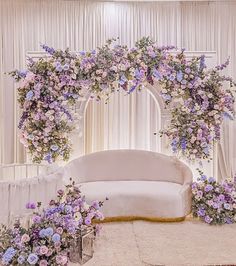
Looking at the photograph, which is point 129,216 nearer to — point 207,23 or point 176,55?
point 176,55

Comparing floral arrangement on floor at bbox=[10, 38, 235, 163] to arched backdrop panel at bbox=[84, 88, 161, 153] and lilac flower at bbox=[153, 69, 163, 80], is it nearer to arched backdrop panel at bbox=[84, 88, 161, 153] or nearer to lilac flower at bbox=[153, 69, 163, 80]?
lilac flower at bbox=[153, 69, 163, 80]

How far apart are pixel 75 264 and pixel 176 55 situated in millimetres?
2725

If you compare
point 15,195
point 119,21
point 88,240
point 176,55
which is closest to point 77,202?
point 88,240

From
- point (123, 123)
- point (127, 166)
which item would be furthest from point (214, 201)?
point (123, 123)

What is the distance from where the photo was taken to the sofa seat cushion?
173 inches

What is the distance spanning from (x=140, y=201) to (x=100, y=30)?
2868 mm

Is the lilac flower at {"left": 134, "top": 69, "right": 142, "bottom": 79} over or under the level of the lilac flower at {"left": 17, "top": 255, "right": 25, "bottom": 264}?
over

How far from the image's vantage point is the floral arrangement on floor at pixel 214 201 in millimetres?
4383

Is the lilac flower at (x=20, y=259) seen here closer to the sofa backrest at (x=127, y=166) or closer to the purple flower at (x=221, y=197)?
the sofa backrest at (x=127, y=166)

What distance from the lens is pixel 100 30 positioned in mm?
5969

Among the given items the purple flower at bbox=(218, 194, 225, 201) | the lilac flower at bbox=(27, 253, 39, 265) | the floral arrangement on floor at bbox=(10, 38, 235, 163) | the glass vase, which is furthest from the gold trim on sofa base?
the lilac flower at bbox=(27, 253, 39, 265)

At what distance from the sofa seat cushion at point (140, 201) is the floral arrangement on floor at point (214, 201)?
0.21 m

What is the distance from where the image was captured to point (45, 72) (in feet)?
14.9

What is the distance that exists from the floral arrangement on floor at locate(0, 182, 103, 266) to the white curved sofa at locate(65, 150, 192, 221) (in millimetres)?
1133
